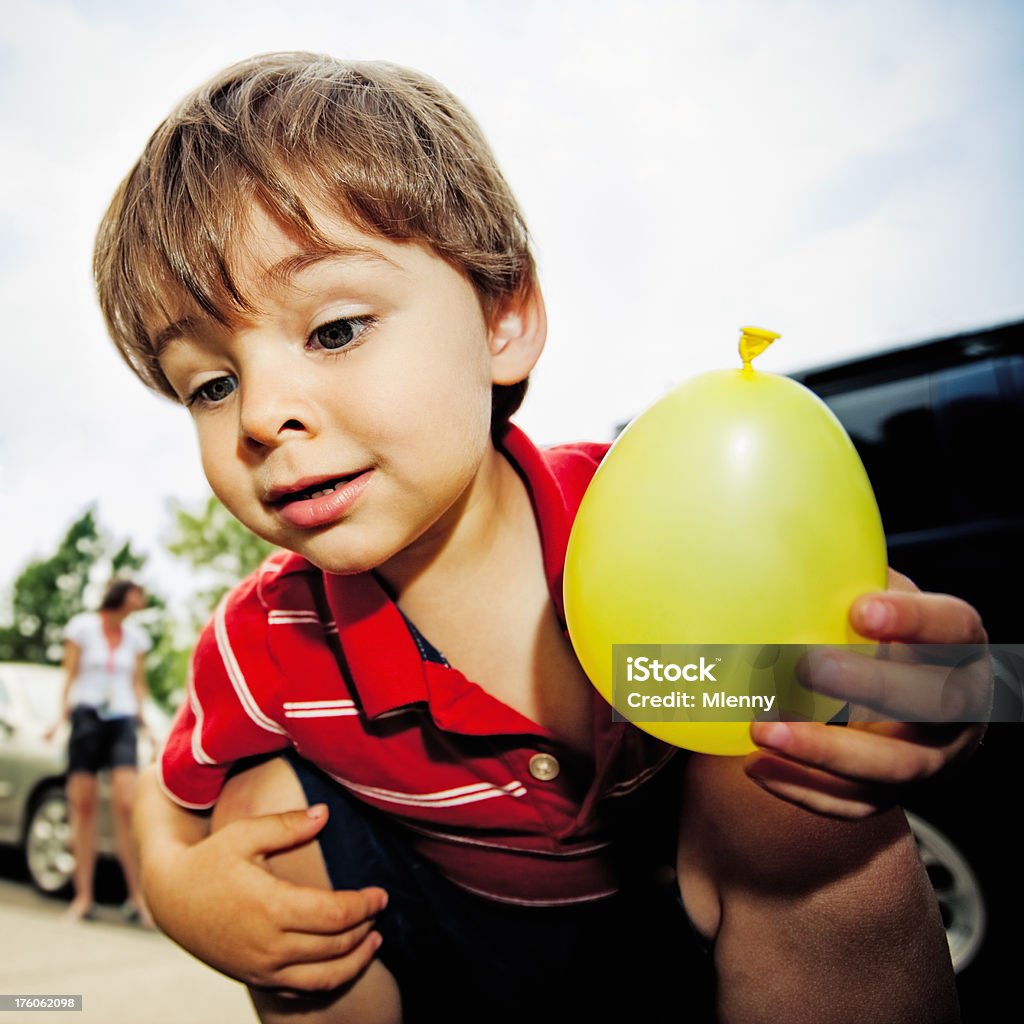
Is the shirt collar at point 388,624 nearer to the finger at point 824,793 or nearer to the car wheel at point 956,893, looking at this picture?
the finger at point 824,793

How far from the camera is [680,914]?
1244mm

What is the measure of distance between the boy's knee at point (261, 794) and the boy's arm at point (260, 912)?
0.15 ft

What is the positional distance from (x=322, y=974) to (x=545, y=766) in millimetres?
428

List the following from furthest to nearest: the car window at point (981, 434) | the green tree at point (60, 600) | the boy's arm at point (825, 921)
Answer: the green tree at point (60, 600) < the car window at point (981, 434) < the boy's arm at point (825, 921)

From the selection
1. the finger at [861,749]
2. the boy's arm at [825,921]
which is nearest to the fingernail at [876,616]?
the finger at [861,749]

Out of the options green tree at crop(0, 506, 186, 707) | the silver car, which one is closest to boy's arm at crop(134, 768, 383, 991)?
the silver car

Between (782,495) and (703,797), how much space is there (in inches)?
18.9

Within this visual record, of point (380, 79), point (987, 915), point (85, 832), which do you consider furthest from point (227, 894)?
point (85, 832)

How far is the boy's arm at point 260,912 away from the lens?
1.16 meters

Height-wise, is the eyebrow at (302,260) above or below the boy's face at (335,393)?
above

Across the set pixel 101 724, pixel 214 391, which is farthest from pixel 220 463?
pixel 101 724

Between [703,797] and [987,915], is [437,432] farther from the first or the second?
[987,915]

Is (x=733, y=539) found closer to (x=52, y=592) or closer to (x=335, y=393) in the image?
(x=335, y=393)

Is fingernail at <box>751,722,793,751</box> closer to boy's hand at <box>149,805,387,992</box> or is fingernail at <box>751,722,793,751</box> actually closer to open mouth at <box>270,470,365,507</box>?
open mouth at <box>270,470,365,507</box>
